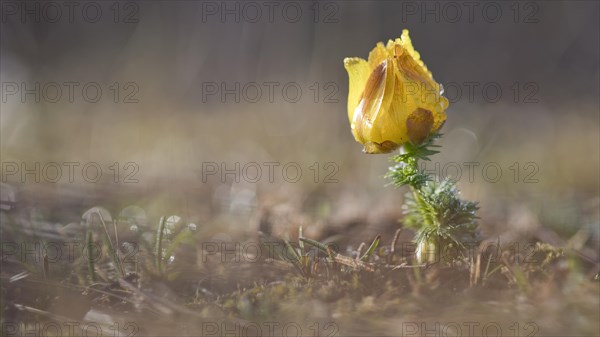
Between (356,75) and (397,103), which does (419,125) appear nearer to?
(397,103)

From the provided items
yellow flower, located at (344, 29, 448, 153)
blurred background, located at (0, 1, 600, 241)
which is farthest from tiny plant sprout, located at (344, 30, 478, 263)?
blurred background, located at (0, 1, 600, 241)

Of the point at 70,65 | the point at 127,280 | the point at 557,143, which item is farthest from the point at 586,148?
the point at 70,65

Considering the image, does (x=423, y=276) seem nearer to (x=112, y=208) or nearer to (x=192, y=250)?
(x=192, y=250)

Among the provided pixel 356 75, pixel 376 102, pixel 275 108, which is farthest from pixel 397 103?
pixel 275 108

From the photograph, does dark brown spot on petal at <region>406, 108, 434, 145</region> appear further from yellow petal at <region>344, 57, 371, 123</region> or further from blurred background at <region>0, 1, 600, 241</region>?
blurred background at <region>0, 1, 600, 241</region>

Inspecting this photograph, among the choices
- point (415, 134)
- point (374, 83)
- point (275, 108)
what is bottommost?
point (415, 134)

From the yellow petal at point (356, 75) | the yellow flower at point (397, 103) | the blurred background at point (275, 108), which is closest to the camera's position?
the yellow flower at point (397, 103)

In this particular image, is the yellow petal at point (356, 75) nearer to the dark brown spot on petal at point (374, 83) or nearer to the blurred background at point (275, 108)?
the dark brown spot on petal at point (374, 83)

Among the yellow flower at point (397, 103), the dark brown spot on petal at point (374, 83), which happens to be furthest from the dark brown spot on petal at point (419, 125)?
the dark brown spot on petal at point (374, 83)
